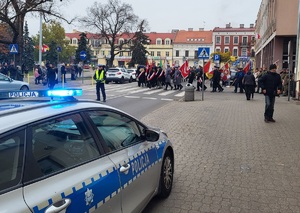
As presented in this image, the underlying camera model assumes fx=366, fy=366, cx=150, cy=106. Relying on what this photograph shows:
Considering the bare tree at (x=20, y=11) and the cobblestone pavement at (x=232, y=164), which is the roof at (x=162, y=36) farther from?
the cobblestone pavement at (x=232, y=164)

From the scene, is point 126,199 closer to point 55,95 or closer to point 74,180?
point 74,180

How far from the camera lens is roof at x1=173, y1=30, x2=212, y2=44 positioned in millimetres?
112875

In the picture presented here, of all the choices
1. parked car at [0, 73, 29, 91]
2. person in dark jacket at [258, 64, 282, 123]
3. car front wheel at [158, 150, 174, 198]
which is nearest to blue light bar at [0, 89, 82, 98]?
car front wheel at [158, 150, 174, 198]

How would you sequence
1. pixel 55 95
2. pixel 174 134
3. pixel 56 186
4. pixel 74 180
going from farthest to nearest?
pixel 174 134
pixel 55 95
pixel 74 180
pixel 56 186

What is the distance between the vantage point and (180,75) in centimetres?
2658

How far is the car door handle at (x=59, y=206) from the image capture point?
2.38 meters

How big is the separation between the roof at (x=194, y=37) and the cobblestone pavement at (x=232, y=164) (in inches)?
4049

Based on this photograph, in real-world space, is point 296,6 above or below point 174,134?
above

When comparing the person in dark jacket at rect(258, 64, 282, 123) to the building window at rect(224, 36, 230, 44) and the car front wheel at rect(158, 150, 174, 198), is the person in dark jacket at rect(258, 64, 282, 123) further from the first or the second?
the building window at rect(224, 36, 230, 44)

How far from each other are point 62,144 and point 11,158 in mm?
631

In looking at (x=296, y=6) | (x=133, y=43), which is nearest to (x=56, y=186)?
(x=296, y=6)

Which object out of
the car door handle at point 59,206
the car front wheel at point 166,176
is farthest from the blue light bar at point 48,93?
the car front wheel at point 166,176

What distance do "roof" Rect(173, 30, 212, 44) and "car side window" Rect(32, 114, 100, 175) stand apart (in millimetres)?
111723

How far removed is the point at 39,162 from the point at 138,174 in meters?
1.42
